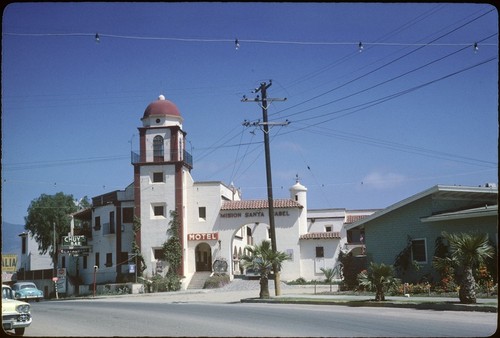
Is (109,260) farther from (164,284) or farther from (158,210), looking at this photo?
(164,284)

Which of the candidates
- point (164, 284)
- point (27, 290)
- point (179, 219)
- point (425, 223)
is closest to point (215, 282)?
point (164, 284)

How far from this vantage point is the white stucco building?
164 ft

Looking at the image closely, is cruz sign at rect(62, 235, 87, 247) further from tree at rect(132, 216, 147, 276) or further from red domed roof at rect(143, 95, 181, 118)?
red domed roof at rect(143, 95, 181, 118)

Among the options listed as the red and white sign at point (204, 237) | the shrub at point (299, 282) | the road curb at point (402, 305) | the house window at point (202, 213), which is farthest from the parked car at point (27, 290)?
the road curb at point (402, 305)

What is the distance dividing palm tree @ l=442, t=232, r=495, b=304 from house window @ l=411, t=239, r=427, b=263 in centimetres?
994

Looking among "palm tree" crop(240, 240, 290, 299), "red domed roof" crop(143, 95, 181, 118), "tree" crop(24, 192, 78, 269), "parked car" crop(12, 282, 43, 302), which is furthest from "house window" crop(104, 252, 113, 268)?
"palm tree" crop(240, 240, 290, 299)

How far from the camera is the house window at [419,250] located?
30672 mm

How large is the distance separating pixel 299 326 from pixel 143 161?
35785 millimetres

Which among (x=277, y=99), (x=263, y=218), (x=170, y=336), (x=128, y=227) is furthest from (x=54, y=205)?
(x=170, y=336)

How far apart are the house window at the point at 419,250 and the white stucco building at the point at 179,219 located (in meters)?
21.1

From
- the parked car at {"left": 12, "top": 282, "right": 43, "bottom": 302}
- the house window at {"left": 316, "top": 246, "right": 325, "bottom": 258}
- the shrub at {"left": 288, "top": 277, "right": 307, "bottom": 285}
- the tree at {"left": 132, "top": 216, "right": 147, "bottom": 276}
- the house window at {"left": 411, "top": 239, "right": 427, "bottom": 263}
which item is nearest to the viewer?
the house window at {"left": 411, "top": 239, "right": 427, "bottom": 263}

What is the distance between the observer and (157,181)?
50469 mm

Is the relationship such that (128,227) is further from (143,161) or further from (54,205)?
(54,205)

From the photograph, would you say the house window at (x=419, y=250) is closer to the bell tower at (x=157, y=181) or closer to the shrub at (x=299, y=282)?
the shrub at (x=299, y=282)
